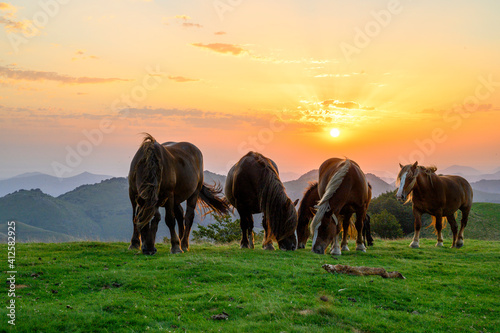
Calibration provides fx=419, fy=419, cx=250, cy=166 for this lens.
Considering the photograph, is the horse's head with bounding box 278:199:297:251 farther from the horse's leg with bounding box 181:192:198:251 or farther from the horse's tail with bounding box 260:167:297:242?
the horse's leg with bounding box 181:192:198:251

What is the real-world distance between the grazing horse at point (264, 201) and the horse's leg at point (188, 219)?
1.38m

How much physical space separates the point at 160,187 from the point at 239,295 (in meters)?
4.70

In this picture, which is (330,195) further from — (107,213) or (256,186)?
(107,213)

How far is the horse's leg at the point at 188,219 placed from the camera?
13.3 meters

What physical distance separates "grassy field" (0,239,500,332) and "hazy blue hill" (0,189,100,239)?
490ft

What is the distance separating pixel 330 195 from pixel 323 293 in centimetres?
461

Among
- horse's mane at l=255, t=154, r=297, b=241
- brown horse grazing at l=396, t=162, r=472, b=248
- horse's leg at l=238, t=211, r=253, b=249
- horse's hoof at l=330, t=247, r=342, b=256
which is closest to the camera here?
horse's hoof at l=330, t=247, r=342, b=256

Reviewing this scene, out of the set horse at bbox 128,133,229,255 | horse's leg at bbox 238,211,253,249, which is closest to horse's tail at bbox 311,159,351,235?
horse's leg at bbox 238,211,253,249

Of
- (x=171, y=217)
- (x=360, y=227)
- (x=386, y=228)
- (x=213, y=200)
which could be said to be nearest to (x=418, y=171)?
(x=360, y=227)

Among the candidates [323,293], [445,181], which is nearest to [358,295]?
[323,293]

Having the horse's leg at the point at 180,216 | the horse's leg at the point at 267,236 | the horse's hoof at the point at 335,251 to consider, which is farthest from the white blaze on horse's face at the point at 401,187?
the horse's leg at the point at 180,216

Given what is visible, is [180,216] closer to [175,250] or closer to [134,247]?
[175,250]

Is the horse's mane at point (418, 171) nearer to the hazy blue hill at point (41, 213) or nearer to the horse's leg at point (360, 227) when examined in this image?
the horse's leg at point (360, 227)

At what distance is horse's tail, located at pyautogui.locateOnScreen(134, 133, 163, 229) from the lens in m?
10.7
